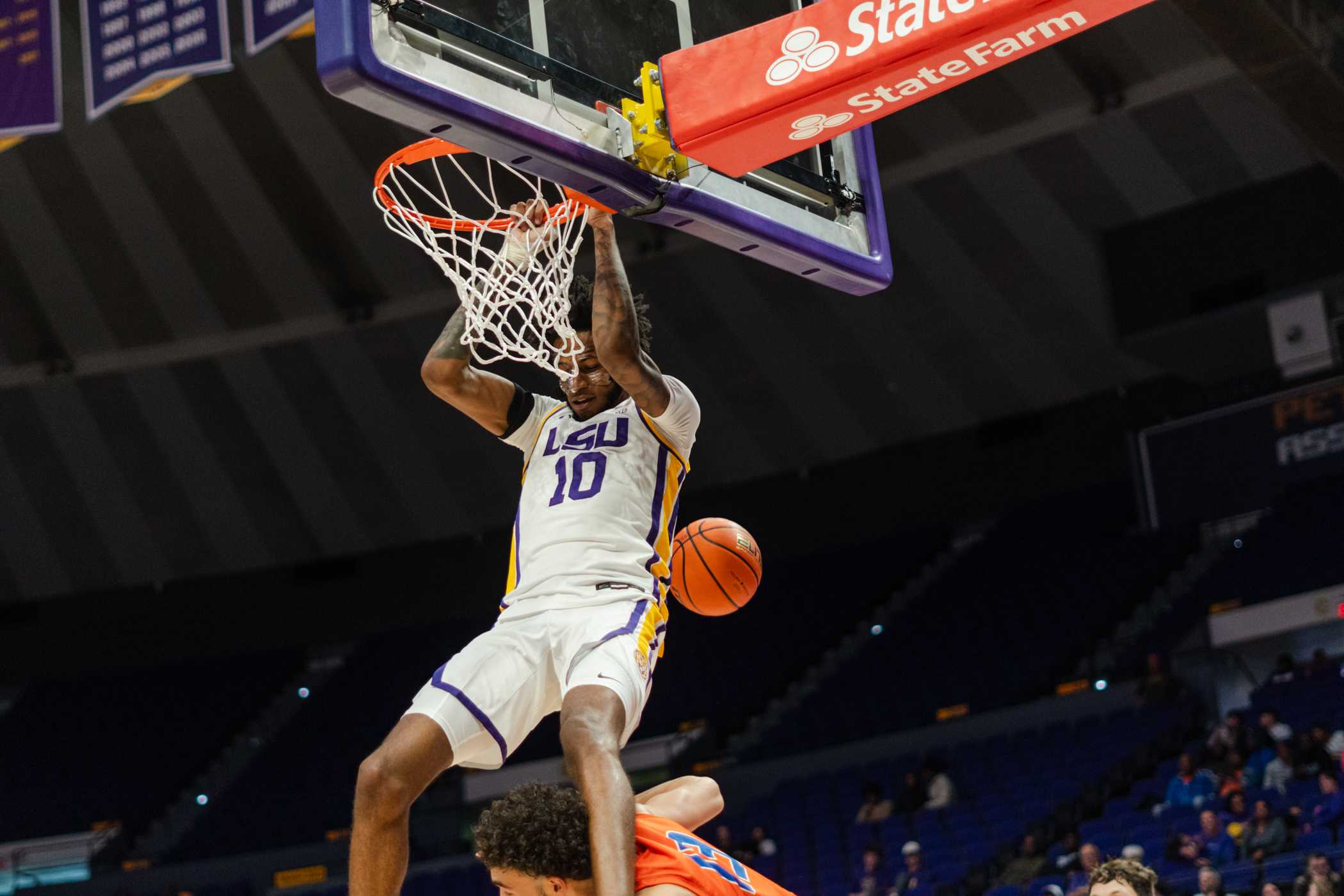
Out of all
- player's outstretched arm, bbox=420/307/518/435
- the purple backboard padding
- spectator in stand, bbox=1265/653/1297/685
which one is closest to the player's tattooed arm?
player's outstretched arm, bbox=420/307/518/435

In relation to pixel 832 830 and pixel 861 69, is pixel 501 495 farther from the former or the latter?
pixel 861 69

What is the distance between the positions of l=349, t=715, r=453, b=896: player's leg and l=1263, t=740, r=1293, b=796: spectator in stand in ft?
30.9

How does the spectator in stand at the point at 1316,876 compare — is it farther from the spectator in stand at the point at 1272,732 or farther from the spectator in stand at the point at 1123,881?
the spectator in stand at the point at 1123,881

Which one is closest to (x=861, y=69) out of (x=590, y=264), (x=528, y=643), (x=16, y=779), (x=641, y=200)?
(x=641, y=200)

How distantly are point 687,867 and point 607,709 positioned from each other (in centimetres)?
64

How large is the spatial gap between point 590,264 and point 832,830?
636 centimetres

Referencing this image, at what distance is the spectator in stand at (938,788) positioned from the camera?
14790 mm

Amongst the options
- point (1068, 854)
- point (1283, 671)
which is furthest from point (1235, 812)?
point (1283, 671)

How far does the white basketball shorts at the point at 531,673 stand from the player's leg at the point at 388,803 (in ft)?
0.28

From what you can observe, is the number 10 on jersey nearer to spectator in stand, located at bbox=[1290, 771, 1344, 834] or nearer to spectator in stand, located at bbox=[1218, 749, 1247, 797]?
spectator in stand, located at bbox=[1290, 771, 1344, 834]

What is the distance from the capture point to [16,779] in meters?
20.0

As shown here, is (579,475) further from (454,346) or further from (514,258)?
(514,258)

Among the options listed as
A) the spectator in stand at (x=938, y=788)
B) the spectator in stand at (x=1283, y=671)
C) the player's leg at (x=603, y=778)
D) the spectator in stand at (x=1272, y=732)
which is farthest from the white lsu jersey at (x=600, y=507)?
the spectator in stand at (x=1283, y=671)

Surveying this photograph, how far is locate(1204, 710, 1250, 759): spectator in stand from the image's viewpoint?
12844 mm
